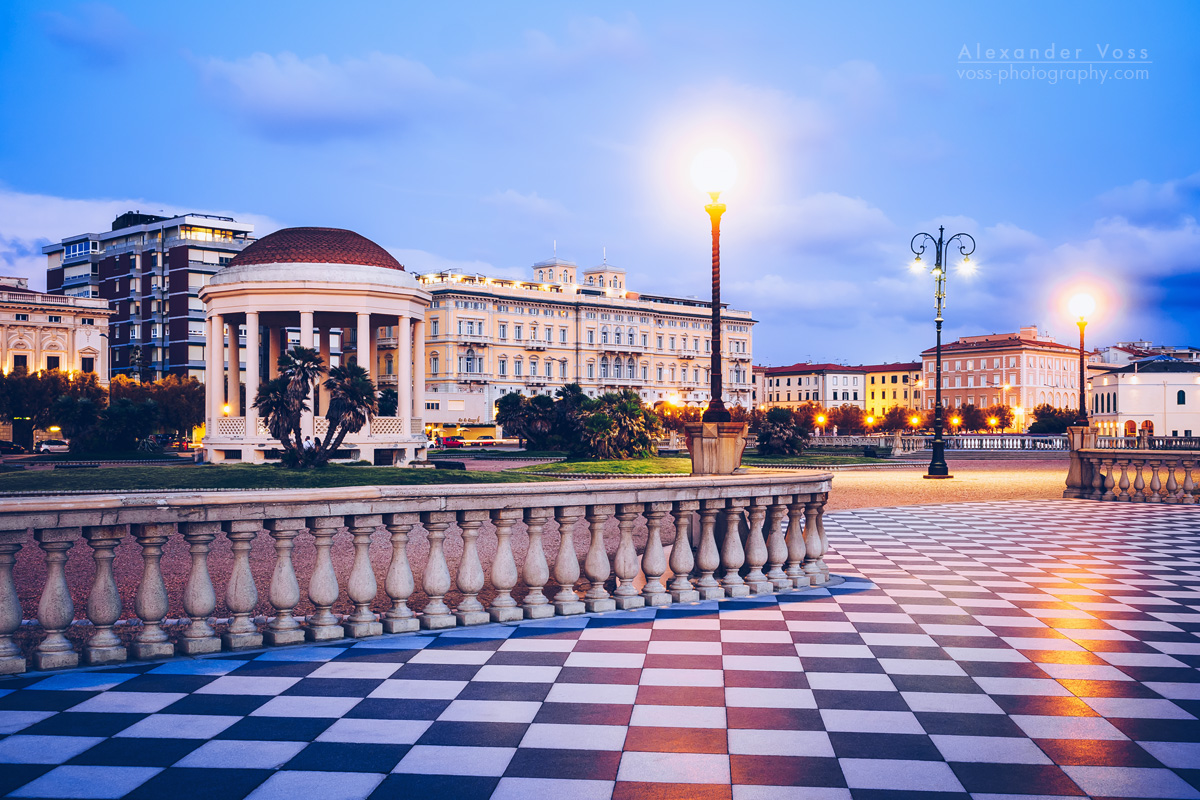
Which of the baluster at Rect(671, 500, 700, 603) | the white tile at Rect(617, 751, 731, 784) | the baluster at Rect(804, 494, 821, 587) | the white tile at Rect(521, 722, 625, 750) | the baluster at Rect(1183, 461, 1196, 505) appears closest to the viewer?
the white tile at Rect(617, 751, 731, 784)

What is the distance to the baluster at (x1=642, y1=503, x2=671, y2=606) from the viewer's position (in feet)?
24.6

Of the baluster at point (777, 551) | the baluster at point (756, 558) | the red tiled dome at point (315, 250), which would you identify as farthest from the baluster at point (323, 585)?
the red tiled dome at point (315, 250)

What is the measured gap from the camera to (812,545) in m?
8.98

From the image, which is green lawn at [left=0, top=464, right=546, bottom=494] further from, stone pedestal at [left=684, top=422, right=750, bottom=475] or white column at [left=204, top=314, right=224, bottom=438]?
stone pedestal at [left=684, top=422, right=750, bottom=475]

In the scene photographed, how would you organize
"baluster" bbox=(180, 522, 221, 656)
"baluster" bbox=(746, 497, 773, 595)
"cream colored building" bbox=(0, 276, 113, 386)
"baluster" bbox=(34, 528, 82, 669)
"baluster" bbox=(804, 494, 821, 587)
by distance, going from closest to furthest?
"baluster" bbox=(34, 528, 82, 669)
"baluster" bbox=(180, 522, 221, 656)
"baluster" bbox=(746, 497, 773, 595)
"baluster" bbox=(804, 494, 821, 587)
"cream colored building" bbox=(0, 276, 113, 386)

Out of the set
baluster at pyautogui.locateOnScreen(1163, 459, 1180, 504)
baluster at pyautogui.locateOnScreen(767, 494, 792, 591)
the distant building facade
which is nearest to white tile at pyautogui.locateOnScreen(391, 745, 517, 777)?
baluster at pyautogui.locateOnScreen(767, 494, 792, 591)

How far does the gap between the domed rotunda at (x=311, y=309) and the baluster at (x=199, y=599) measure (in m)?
33.9

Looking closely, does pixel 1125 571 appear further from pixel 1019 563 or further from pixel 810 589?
pixel 810 589

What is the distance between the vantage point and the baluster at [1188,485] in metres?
19.2

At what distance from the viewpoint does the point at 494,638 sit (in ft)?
21.4

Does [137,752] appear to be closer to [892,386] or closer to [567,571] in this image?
[567,571]

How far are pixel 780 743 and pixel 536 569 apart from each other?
2.98 m

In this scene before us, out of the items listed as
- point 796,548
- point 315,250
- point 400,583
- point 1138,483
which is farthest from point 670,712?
point 315,250

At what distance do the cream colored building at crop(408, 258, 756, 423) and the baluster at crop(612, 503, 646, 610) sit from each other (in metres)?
88.4
